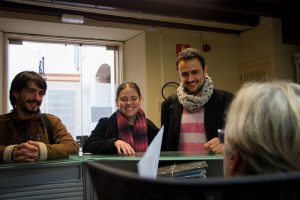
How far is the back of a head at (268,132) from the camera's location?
0.44 m

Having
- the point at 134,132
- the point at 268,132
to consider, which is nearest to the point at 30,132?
the point at 134,132

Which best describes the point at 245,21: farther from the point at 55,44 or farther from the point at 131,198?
the point at 131,198

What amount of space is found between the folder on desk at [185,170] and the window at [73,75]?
291 cm

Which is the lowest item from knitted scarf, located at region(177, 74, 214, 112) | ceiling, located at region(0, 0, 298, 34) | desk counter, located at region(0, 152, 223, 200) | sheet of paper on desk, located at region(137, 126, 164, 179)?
desk counter, located at region(0, 152, 223, 200)

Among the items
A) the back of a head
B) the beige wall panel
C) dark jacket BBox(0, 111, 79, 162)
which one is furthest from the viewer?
the beige wall panel

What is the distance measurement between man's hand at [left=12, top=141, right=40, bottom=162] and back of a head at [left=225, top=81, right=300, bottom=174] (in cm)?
92

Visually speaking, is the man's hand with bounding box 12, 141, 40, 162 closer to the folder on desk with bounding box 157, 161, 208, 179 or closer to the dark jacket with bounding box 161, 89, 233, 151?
the folder on desk with bounding box 157, 161, 208, 179

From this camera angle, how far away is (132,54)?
13.4 ft

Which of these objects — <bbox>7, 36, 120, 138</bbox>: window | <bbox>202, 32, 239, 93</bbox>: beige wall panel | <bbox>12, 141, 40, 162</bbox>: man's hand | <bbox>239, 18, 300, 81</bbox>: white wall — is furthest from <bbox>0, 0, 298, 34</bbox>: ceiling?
<bbox>12, 141, 40, 162</bbox>: man's hand

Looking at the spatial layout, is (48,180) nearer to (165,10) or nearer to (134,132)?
(134,132)

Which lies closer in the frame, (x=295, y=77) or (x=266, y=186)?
(x=266, y=186)

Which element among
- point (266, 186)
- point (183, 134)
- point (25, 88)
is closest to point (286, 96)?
point (266, 186)

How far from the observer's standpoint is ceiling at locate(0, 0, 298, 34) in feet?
10.1

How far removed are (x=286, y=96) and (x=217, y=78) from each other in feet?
12.8
